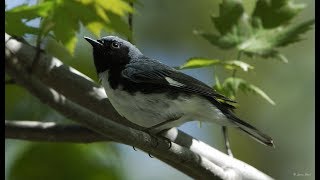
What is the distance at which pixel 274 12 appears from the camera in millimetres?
2227

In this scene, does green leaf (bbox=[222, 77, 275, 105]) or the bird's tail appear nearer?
green leaf (bbox=[222, 77, 275, 105])

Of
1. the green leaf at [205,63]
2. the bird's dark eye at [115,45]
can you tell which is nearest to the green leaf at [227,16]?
the green leaf at [205,63]

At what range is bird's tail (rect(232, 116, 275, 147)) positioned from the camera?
89.9 inches

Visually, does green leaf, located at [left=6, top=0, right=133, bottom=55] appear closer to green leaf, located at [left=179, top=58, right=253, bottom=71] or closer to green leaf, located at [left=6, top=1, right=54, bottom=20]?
green leaf, located at [left=6, top=1, right=54, bottom=20]

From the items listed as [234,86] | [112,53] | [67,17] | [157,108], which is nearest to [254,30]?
[234,86]

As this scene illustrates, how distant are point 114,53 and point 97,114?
2.60 feet

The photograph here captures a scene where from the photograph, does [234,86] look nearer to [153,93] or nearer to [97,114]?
[153,93]

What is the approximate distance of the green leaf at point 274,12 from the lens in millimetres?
2227

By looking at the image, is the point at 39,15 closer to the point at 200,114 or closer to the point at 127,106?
the point at 127,106

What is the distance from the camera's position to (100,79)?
230cm

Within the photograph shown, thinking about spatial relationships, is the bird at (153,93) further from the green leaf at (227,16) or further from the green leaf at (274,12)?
the green leaf at (274,12)

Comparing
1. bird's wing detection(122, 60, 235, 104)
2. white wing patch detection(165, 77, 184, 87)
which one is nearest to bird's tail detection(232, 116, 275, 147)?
bird's wing detection(122, 60, 235, 104)

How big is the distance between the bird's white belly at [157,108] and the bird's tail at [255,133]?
53 millimetres

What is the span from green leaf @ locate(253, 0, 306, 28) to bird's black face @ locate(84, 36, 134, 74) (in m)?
0.54
